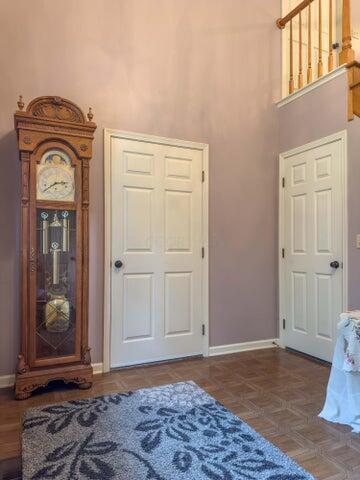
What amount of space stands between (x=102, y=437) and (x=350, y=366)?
1443mm

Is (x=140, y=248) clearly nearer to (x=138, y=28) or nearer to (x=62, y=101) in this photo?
(x=62, y=101)

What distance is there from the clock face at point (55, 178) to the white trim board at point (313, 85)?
2.37 metres

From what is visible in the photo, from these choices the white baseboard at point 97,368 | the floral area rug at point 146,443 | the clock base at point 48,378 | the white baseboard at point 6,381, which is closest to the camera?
the floral area rug at point 146,443

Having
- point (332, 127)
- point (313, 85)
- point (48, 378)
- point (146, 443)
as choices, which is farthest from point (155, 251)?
point (313, 85)

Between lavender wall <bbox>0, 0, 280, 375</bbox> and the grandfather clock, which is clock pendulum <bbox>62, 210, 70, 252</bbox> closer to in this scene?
the grandfather clock

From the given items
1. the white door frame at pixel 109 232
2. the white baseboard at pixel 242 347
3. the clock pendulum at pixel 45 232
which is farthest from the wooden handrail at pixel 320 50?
the clock pendulum at pixel 45 232

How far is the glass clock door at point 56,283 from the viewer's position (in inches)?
99.9

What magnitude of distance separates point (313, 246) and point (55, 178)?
7.79 feet

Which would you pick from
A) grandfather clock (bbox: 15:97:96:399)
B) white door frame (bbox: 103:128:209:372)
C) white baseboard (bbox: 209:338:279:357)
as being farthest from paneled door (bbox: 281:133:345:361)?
grandfather clock (bbox: 15:97:96:399)

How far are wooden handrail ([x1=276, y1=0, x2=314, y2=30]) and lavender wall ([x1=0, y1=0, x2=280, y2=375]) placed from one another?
0.27ft

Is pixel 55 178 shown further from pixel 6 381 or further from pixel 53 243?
pixel 6 381

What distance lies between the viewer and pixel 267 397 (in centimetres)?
247

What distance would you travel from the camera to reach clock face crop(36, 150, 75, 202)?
2529 millimetres

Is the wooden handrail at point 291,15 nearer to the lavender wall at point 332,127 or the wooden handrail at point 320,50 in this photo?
the wooden handrail at point 320,50
